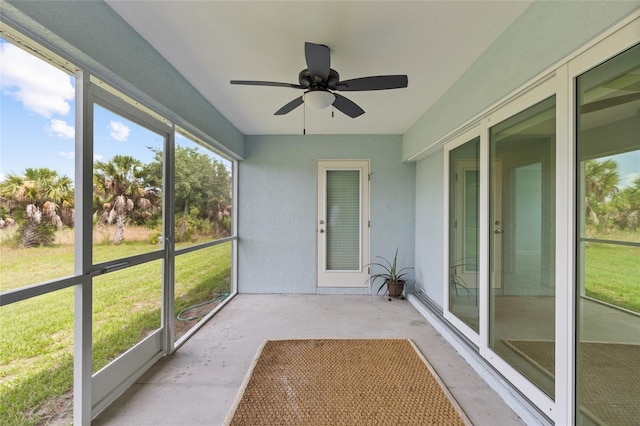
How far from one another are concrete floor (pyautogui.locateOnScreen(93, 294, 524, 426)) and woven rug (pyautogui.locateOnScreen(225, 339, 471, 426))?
0.44ft

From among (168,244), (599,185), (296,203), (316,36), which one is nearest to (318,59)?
(316,36)

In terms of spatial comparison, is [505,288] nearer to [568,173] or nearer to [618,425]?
[618,425]

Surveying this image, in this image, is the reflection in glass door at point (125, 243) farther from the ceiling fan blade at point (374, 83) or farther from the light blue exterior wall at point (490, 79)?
the light blue exterior wall at point (490, 79)

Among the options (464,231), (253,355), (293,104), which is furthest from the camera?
(464,231)

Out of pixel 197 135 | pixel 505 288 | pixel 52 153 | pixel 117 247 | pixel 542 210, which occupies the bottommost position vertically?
pixel 505 288

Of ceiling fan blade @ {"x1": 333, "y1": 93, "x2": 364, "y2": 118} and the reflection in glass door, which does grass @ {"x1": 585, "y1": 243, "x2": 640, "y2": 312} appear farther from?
the reflection in glass door

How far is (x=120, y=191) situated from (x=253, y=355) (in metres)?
1.83

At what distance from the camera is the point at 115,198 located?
1.91 meters

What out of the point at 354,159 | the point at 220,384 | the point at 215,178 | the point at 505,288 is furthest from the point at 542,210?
the point at 215,178

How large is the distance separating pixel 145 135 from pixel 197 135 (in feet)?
2.73

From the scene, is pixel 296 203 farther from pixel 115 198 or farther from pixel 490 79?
pixel 490 79

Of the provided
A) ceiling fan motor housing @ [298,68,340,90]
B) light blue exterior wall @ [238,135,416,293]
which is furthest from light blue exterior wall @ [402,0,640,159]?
light blue exterior wall @ [238,135,416,293]

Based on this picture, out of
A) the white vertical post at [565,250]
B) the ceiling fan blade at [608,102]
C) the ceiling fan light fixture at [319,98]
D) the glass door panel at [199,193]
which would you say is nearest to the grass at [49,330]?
the glass door panel at [199,193]

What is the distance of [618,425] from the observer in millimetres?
1241
